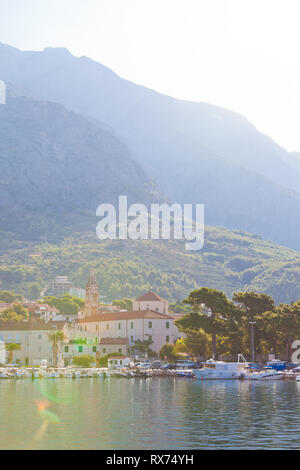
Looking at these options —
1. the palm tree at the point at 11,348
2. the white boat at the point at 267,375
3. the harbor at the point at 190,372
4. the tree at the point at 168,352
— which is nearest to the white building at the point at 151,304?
the tree at the point at 168,352

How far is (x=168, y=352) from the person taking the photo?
13512 centimetres

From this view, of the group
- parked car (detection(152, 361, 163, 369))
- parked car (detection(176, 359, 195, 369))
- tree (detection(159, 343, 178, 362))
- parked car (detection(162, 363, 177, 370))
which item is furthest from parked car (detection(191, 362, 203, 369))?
tree (detection(159, 343, 178, 362))

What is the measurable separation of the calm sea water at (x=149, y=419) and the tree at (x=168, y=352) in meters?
55.5

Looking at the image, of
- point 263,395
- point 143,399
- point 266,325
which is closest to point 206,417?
point 143,399

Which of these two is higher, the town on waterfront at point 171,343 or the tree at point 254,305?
the tree at point 254,305

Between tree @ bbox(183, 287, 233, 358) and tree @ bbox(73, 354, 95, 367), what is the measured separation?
22.9 metres

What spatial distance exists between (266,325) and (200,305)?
12.8 metres

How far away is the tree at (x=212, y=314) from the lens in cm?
11675

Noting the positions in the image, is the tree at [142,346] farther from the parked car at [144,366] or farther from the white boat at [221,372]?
the white boat at [221,372]

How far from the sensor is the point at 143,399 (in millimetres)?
66938
